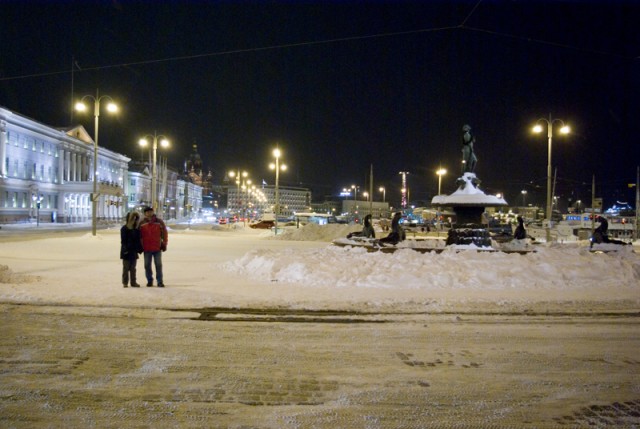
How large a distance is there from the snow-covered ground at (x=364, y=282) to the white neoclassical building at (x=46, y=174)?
5911cm

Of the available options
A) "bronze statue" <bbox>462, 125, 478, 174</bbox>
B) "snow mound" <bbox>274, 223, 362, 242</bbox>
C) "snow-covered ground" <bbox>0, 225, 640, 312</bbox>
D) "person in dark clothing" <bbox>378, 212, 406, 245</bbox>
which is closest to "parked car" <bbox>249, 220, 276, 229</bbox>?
"snow mound" <bbox>274, 223, 362, 242</bbox>

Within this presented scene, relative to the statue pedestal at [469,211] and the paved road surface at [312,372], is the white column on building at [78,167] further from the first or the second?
the paved road surface at [312,372]

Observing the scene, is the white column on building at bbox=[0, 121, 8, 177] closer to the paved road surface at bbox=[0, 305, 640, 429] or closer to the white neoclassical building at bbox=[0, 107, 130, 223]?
the white neoclassical building at bbox=[0, 107, 130, 223]

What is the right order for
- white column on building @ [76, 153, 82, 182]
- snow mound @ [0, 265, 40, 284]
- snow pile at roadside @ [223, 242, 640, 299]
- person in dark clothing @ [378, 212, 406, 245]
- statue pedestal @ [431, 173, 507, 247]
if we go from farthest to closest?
white column on building @ [76, 153, 82, 182]
person in dark clothing @ [378, 212, 406, 245]
statue pedestal @ [431, 173, 507, 247]
snow pile at roadside @ [223, 242, 640, 299]
snow mound @ [0, 265, 40, 284]

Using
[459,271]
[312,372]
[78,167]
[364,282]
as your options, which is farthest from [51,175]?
[312,372]

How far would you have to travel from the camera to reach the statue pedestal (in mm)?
18656

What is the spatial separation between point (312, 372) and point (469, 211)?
14400 millimetres

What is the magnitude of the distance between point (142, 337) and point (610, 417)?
5.96m

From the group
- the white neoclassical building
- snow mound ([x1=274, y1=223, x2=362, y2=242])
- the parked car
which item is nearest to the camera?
snow mound ([x1=274, y1=223, x2=362, y2=242])

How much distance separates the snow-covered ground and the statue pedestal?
271 cm

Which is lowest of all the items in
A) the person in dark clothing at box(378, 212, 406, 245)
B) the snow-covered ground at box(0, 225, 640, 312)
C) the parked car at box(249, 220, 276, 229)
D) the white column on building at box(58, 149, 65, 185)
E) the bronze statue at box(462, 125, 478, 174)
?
the parked car at box(249, 220, 276, 229)

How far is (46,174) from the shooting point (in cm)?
8600

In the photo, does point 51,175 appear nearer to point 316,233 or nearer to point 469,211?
point 316,233

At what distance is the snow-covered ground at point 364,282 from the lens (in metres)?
10.8
